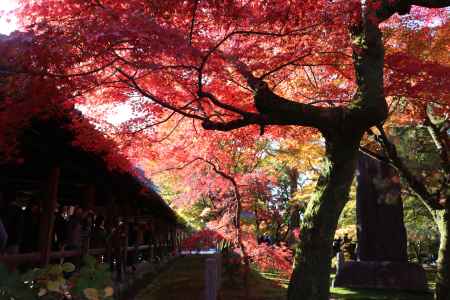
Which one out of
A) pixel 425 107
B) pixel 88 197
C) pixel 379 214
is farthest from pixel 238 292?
pixel 425 107

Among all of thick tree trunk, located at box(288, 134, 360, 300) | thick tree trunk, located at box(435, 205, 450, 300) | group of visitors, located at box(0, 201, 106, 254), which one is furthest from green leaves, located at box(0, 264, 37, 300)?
thick tree trunk, located at box(435, 205, 450, 300)

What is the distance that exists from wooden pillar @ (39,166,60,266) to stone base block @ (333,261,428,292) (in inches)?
395

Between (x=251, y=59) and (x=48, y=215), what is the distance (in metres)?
4.75

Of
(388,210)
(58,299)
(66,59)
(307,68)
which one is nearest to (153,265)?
(388,210)

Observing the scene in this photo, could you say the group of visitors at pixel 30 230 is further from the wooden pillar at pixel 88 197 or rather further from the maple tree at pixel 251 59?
the maple tree at pixel 251 59

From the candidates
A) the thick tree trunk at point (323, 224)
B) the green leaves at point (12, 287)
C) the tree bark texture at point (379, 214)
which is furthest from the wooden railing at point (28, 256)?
the tree bark texture at point (379, 214)

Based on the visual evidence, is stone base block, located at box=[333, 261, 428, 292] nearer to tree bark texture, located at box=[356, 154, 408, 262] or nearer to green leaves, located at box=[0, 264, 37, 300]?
tree bark texture, located at box=[356, 154, 408, 262]

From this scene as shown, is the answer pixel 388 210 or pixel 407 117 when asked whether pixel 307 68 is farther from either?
pixel 388 210

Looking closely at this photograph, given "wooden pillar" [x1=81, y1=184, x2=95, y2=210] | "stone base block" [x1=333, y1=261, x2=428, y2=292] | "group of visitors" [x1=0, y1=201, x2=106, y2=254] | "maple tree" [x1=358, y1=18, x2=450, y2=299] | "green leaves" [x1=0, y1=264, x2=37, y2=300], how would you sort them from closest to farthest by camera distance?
"green leaves" [x1=0, y1=264, x2=37, y2=300] < "group of visitors" [x1=0, y1=201, x2=106, y2=254] < "maple tree" [x1=358, y1=18, x2=450, y2=299] < "wooden pillar" [x1=81, y1=184, x2=95, y2=210] < "stone base block" [x1=333, y1=261, x2=428, y2=292]

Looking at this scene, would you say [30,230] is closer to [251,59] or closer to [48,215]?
[48,215]

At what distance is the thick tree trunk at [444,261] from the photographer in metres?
10.6

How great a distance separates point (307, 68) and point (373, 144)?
4228 mm

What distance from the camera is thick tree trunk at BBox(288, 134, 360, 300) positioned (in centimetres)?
719

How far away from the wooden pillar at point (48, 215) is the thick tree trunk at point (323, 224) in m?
4.09
